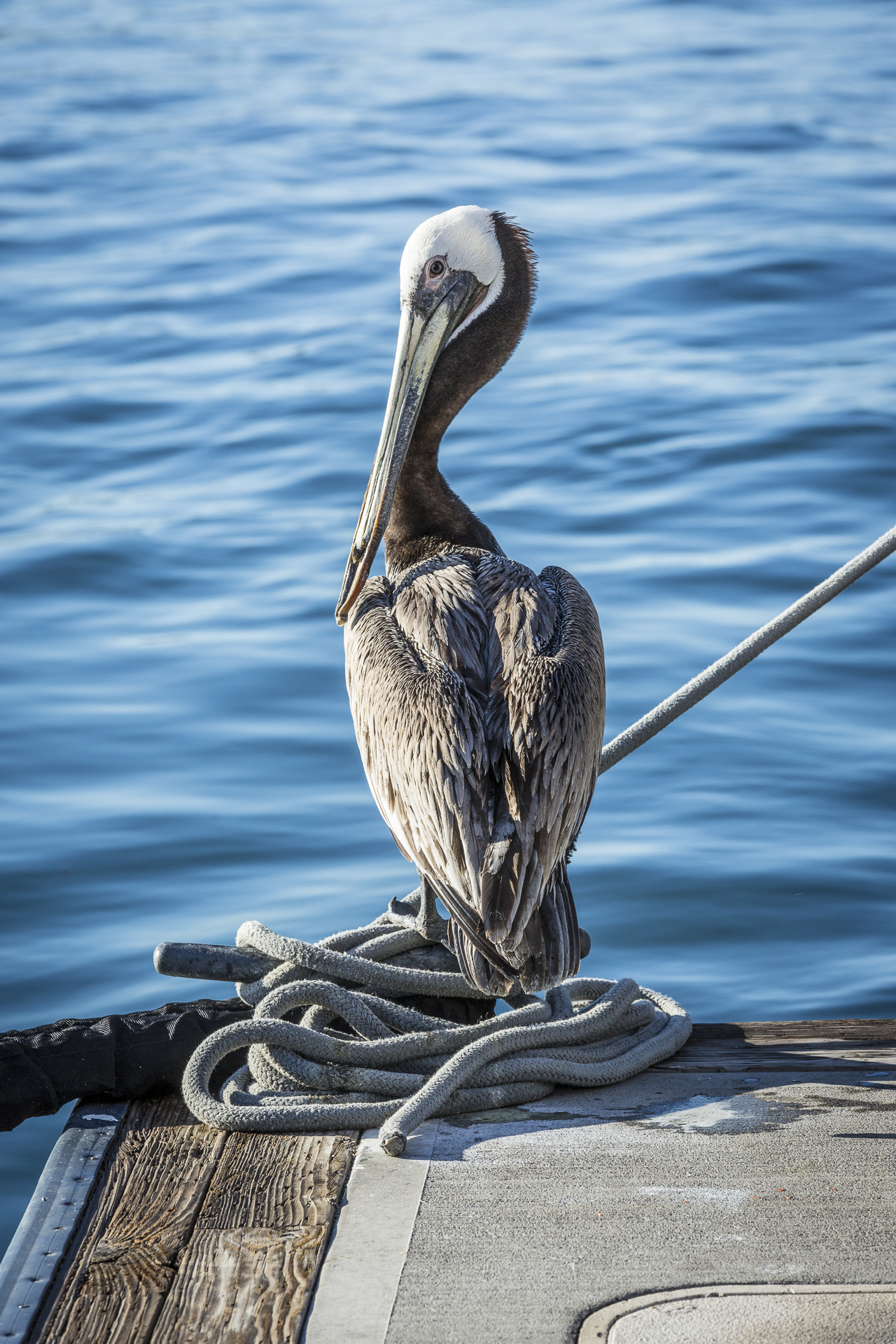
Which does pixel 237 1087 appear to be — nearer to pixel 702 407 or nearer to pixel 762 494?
pixel 762 494

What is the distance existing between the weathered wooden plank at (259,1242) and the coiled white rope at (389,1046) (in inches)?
3.0

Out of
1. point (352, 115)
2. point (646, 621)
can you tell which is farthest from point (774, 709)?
point (352, 115)

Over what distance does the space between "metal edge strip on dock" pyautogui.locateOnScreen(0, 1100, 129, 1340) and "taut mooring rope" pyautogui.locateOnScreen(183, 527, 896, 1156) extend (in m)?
0.19

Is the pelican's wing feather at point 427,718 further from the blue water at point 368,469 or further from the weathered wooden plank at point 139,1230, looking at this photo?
the blue water at point 368,469

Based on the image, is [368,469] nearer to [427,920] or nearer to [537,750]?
[427,920]

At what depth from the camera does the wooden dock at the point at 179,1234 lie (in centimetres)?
239

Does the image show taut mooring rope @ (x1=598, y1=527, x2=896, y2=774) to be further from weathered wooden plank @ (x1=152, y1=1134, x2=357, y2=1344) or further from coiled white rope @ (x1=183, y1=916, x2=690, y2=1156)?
weathered wooden plank @ (x1=152, y1=1134, x2=357, y2=1344)

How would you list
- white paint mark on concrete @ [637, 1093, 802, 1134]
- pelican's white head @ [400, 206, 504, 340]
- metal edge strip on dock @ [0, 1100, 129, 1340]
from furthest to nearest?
pelican's white head @ [400, 206, 504, 340] < white paint mark on concrete @ [637, 1093, 802, 1134] < metal edge strip on dock @ [0, 1100, 129, 1340]

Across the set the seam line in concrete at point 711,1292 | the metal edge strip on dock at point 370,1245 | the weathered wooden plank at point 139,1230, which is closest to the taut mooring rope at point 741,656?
the metal edge strip on dock at point 370,1245

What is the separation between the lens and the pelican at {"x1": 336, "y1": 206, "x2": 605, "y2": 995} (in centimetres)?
302

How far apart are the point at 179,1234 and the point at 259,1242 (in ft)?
0.45

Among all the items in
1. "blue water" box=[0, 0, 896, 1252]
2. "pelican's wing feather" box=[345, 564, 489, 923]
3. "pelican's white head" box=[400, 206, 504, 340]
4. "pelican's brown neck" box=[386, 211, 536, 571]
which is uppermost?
"pelican's white head" box=[400, 206, 504, 340]

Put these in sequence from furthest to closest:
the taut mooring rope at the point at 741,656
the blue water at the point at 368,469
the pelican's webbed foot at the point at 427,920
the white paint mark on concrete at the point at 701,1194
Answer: the blue water at the point at 368,469 → the taut mooring rope at the point at 741,656 → the pelican's webbed foot at the point at 427,920 → the white paint mark on concrete at the point at 701,1194

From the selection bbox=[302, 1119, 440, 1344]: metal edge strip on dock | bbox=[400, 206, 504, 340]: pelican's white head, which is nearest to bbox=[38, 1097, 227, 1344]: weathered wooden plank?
bbox=[302, 1119, 440, 1344]: metal edge strip on dock
